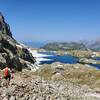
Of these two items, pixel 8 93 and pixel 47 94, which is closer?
pixel 8 93

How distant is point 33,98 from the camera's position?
47.4 meters

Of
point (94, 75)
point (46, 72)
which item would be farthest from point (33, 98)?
point (46, 72)

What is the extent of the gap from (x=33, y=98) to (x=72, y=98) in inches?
384

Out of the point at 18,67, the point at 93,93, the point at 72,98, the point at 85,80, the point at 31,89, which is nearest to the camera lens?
the point at 31,89

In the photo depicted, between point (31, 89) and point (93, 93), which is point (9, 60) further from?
point (31, 89)

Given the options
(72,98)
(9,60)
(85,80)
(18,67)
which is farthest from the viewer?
(18,67)

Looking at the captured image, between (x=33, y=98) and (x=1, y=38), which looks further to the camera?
(x=1, y=38)

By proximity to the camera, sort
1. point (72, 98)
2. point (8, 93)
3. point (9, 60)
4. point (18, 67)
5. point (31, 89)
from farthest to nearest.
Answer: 1. point (18, 67)
2. point (9, 60)
3. point (72, 98)
4. point (31, 89)
5. point (8, 93)

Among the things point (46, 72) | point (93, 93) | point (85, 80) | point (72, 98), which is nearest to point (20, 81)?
point (72, 98)

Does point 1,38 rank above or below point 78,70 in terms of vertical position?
above

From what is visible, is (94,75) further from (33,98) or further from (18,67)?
(33,98)

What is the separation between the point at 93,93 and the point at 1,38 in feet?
318

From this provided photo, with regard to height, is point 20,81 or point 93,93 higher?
point 20,81

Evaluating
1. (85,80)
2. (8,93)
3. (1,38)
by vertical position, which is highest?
(1,38)
